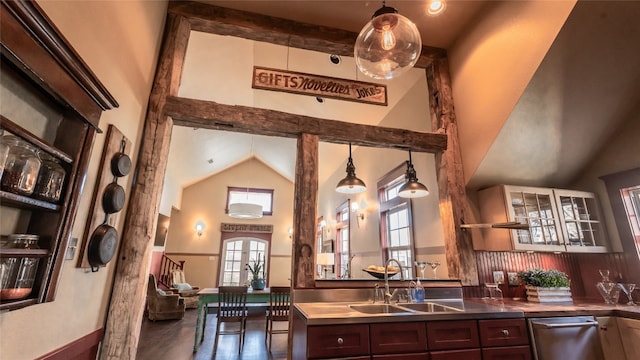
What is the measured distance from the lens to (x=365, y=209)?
18.4 feet

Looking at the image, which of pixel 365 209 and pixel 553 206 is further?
pixel 365 209

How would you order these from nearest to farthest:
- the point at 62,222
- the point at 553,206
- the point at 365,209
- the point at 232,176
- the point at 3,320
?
the point at 3,320
the point at 62,222
the point at 553,206
the point at 365,209
the point at 232,176

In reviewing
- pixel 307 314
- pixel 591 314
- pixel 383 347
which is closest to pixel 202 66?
pixel 307 314

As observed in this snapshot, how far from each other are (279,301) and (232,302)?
700 mm

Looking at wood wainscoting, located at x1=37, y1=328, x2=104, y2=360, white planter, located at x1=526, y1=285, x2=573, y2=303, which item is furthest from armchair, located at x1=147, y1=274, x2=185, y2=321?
white planter, located at x1=526, y1=285, x2=573, y2=303

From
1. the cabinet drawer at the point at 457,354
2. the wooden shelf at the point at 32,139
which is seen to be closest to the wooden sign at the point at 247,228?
the cabinet drawer at the point at 457,354

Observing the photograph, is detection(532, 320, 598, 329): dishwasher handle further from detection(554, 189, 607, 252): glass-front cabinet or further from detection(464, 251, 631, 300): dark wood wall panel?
detection(554, 189, 607, 252): glass-front cabinet

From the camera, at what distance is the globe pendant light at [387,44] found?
171 centimetres

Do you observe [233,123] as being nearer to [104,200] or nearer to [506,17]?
[104,200]

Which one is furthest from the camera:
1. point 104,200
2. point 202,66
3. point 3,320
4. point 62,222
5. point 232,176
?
point 232,176

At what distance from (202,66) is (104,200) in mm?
3683

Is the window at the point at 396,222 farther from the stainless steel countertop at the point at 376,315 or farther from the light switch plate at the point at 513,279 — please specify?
the stainless steel countertop at the point at 376,315

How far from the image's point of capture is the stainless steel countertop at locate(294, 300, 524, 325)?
1.91 metres

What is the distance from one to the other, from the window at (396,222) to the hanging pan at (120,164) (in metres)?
3.37
